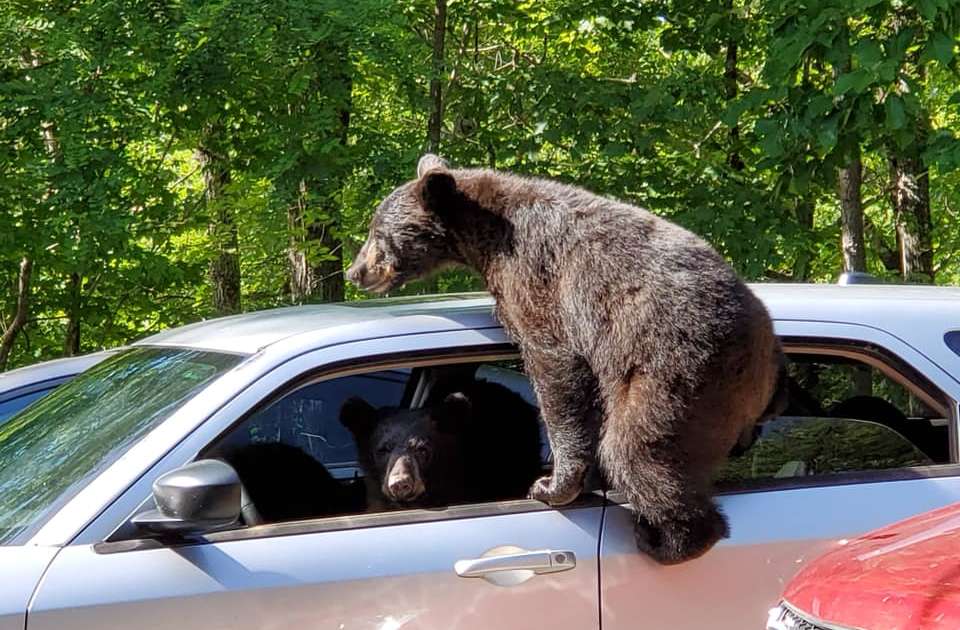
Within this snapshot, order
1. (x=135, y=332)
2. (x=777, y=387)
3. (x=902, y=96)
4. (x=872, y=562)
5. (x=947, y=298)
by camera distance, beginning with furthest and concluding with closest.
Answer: (x=135, y=332) → (x=902, y=96) → (x=947, y=298) → (x=777, y=387) → (x=872, y=562)

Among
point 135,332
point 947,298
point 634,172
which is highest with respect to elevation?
point 634,172

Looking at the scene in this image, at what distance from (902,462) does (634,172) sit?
580 cm

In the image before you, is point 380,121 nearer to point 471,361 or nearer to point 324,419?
point 324,419

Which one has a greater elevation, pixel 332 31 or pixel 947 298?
pixel 332 31

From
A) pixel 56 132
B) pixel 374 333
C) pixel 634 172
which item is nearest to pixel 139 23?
pixel 56 132

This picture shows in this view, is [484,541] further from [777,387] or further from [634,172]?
[634,172]

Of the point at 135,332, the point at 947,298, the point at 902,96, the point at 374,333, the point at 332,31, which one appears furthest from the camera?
Answer: the point at 135,332

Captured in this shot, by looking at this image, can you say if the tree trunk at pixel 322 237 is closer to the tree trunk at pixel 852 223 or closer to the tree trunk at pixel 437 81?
the tree trunk at pixel 437 81

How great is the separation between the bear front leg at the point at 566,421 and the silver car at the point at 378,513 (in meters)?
0.06

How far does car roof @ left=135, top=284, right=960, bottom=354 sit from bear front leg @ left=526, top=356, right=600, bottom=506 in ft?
0.89

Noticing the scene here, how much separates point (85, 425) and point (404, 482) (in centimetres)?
99

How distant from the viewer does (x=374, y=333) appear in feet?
10.5

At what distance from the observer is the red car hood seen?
231cm

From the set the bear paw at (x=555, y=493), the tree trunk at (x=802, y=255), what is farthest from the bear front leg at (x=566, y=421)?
the tree trunk at (x=802, y=255)
